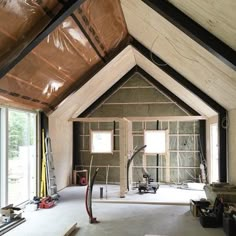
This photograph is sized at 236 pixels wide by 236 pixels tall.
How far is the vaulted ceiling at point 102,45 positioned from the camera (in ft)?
13.1

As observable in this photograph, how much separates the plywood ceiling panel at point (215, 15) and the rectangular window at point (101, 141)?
22.1ft

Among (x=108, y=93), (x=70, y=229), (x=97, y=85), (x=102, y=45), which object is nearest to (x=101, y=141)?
(x=108, y=93)

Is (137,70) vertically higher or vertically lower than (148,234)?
higher

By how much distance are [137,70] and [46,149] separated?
407 cm

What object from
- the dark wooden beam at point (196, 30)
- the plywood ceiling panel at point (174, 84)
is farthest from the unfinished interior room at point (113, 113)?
the plywood ceiling panel at point (174, 84)

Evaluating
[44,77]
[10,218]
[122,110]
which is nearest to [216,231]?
[10,218]

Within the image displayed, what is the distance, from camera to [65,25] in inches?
187

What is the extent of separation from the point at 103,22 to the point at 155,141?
5.63 metres

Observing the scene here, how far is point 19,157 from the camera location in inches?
273

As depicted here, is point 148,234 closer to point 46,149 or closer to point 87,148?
point 46,149

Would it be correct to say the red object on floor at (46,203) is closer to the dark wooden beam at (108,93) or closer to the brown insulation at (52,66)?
the brown insulation at (52,66)

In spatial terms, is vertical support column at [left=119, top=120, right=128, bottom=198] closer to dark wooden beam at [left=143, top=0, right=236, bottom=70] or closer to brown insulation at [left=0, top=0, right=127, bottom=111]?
brown insulation at [left=0, top=0, right=127, bottom=111]

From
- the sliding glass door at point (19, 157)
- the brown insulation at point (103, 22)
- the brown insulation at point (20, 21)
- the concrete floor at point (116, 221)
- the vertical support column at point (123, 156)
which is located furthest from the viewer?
the vertical support column at point (123, 156)

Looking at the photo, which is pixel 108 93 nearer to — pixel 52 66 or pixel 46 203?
pixel 46 203
